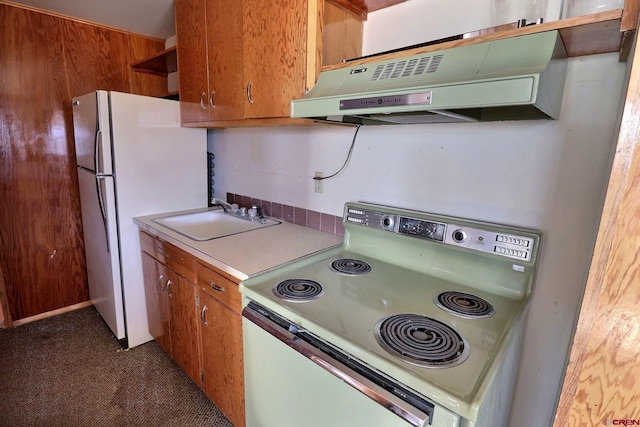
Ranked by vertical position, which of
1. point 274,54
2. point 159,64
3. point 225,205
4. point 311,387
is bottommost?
point 311,387

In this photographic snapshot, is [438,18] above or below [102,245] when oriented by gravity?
above

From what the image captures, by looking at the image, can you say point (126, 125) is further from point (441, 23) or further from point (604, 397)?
point (604, 397)

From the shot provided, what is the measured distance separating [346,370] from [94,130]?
2.05 m

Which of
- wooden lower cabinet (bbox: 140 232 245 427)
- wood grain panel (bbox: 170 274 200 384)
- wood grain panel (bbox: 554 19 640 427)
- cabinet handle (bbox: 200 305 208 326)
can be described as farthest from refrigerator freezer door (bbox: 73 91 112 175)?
wood grain panel (bbox: 554 19 640 427)

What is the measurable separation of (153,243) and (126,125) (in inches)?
29.2

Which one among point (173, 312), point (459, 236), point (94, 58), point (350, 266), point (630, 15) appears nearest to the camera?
point (630, 15)

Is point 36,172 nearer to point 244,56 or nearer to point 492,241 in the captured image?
point 244,56

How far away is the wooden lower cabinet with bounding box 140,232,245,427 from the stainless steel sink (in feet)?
0.42

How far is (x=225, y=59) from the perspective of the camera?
1.73m

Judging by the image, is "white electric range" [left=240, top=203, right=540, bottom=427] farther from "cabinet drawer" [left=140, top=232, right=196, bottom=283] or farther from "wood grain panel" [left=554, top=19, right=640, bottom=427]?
"cabinet drawer" [left=140, top=232, right=196, bottom=283]

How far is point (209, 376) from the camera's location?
5.35 ft

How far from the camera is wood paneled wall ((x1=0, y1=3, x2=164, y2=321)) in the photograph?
225cm

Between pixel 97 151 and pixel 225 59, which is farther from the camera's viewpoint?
pixel 97 151

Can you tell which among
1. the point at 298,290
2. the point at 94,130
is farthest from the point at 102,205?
the point at 298,290
